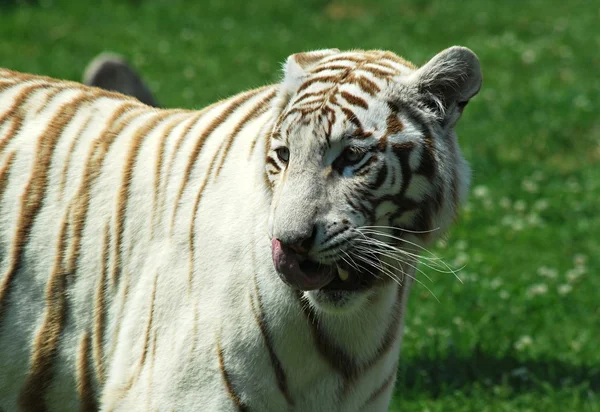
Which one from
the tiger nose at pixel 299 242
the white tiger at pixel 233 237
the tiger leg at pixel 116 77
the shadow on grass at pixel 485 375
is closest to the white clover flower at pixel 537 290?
the shadow on grass at pixel 485 375

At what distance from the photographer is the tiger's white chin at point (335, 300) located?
245 cm

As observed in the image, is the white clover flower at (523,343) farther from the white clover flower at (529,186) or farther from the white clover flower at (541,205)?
the white clover flower at (529,186)

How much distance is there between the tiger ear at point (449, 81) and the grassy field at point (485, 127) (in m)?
1.69

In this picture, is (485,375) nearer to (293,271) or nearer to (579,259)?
(579,259)

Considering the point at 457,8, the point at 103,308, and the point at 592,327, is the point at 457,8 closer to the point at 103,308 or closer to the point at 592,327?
the point at 592,327

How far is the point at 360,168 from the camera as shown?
2395mm

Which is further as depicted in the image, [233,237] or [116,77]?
[116,77]

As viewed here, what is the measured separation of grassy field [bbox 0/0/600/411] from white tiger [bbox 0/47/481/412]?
5.24 feet

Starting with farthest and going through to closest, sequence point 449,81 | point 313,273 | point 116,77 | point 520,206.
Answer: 1. point 520,206
2. point 116,77
3. point 449,81
4. point 313,273

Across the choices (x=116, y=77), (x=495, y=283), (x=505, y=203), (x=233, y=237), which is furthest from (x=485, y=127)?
(x=233, y=237)

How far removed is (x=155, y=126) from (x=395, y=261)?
3.34 ft

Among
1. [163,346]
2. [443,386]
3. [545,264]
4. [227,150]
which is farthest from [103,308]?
[545,264]

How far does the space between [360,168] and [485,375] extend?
7.42 feet

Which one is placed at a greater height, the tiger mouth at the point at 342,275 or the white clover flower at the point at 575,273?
the tiger mouth at the point at 342,275
